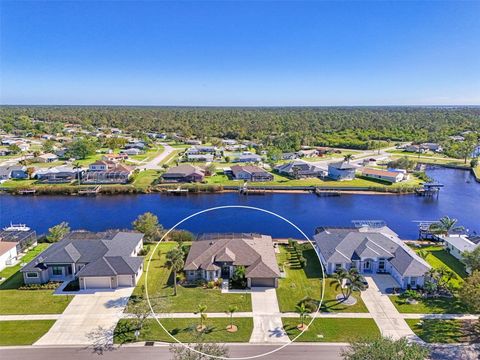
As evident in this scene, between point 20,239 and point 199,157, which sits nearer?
point 20,239

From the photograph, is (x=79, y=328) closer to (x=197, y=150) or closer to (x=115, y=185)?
(x=115, y=185)

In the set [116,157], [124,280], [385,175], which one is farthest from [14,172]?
[385,175]

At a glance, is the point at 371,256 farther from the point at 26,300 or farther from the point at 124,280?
the point at 26,300

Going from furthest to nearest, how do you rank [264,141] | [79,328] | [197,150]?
[264,141] < [197,150] < [79,328]

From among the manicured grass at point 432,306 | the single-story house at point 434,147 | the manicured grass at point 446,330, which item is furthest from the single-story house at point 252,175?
the single-story house at point 434,147

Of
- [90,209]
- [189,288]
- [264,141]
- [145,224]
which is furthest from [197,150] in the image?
[189,288]

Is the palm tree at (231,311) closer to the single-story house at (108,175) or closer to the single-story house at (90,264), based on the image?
the single-story house at (90,264)
